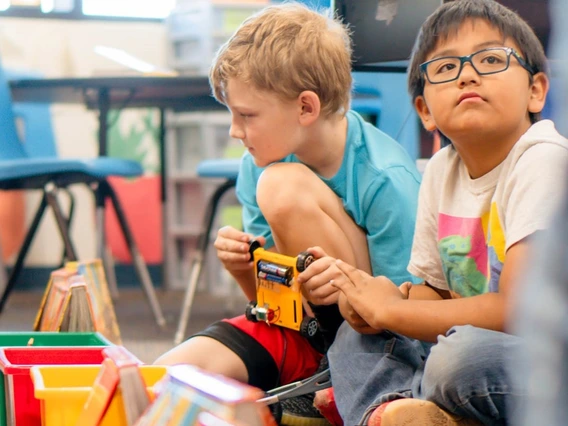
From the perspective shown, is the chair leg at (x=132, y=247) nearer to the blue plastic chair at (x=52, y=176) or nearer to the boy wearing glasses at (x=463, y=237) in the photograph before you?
the blue plastic chair at (x=52, y=176)

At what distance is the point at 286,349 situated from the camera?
132 centimetres

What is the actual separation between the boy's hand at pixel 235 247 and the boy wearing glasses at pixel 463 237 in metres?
0.22

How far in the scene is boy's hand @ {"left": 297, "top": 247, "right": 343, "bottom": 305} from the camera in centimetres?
110

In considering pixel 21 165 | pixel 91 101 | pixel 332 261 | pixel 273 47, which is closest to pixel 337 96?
pixel 273 47

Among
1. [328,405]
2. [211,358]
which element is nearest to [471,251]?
[328,405]

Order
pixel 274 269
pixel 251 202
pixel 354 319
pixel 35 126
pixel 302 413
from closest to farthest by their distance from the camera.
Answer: pixel 354 319 → pixel 274 269 → pixel 302 413 → pixel 251 202 → pixel 35 126

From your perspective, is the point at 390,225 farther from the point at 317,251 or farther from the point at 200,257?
the point at 200,257

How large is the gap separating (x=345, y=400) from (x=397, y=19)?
71cm

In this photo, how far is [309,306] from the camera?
4.19ft

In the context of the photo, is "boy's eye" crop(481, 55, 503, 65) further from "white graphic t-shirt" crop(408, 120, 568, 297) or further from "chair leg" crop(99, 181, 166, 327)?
"chair leg" crop(99, 181, 166, 327)

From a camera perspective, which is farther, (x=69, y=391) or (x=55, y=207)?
(x=55, y=207)

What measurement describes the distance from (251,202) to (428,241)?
0.42m

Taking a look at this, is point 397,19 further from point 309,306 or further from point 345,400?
point 345,400

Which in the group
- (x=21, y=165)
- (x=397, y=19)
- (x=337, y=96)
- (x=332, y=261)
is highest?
(x=397, y=19)
